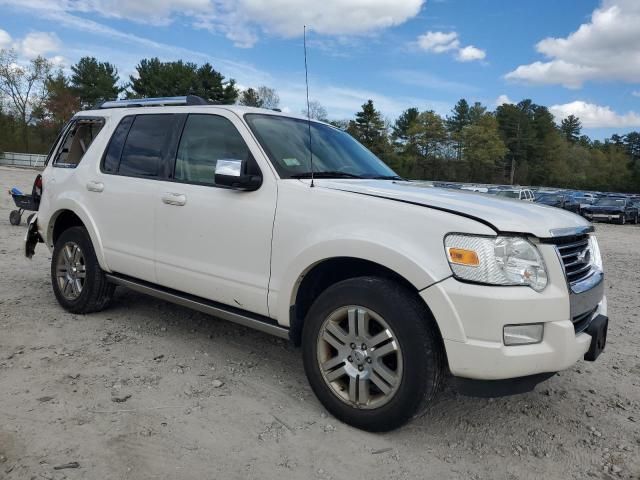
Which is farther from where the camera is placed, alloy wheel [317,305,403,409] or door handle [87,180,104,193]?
door handle [87,180,104,193]

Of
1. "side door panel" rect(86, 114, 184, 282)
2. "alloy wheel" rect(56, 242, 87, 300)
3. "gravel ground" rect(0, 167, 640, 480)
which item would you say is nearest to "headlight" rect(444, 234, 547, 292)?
"gravel ground" rect(0, 167, 640, 480)

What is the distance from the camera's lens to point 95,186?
4.64 m

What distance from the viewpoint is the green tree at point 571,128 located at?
11921cm

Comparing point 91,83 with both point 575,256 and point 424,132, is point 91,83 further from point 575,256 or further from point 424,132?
point 575,256

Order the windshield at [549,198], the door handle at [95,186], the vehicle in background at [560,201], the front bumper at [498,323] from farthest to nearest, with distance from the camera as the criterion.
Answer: the windshield at [549,198]
the vehicle in background at [560,201]
the door handle at [95,186]
the front bumper at [498,323]

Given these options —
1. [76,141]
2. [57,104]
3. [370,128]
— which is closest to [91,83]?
[57,104]

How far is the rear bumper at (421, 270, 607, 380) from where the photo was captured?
257 centimetres

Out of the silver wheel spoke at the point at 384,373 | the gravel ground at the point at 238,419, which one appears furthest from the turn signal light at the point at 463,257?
the gravel ground at the point at 238,419

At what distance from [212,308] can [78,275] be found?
1913 millimetres

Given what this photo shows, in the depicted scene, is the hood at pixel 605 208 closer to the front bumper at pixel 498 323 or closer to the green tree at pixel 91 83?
the front bumper at pixel 498 323

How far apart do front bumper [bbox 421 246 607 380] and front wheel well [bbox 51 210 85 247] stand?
12.2 ft

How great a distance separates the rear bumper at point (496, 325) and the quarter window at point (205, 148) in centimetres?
173

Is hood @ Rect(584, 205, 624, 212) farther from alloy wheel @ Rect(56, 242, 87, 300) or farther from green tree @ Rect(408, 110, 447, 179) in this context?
green tree @ Rect(408, 110, 447, 179)

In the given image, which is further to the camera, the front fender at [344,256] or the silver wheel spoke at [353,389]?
the silver wheel spoke at [353,389]
